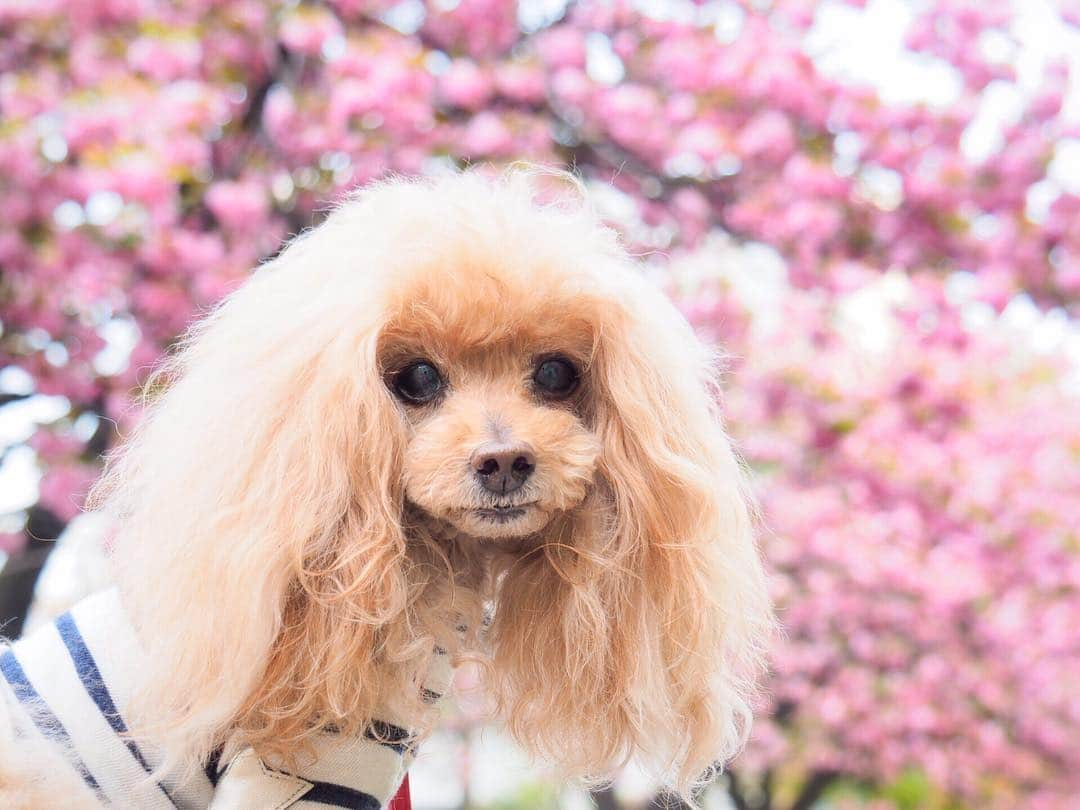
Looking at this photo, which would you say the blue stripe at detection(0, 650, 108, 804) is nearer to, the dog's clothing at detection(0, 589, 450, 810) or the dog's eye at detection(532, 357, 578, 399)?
the dog's clothing at detection(0, 589, 450, 810)

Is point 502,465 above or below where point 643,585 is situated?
above

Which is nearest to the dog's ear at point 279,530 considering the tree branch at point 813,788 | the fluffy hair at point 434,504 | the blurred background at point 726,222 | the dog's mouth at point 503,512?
the fluffy hair at point 434,504

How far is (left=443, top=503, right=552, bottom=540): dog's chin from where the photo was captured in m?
1.37

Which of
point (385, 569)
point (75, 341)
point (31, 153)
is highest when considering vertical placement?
point (385, 569)

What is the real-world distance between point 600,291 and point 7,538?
2698 millimetres

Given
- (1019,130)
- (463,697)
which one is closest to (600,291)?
(463,697)

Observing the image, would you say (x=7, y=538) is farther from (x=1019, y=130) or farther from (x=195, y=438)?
(x=1019, y=130)

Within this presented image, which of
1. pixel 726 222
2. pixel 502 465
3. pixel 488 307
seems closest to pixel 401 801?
pixel 502 465

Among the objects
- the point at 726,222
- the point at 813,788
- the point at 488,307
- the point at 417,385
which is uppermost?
the point at 488,307

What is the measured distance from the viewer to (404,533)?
4.88 ft

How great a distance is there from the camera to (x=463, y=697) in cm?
171

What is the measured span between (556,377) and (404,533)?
11.2 inches

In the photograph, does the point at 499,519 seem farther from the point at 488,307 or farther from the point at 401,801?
the point at 401,801

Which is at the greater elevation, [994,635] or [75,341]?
[75,341]
